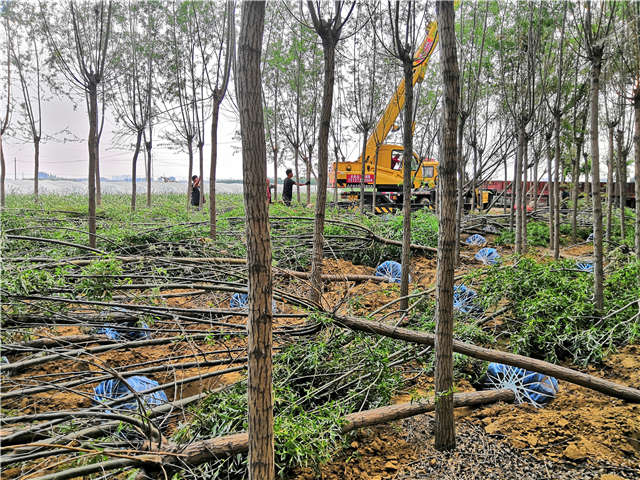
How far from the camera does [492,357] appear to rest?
2.71 meters

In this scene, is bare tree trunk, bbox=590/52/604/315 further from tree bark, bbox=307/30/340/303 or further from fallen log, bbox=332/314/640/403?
tree bark, bbox=307/30/340/303

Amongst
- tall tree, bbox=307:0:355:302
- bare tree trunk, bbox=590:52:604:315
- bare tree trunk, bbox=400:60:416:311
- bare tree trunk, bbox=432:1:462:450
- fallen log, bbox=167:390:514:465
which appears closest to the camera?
fallen log, bbox=167:390:514:465

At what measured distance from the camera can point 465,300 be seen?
4090 mm

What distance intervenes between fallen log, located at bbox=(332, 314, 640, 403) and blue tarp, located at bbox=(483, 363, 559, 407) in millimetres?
159

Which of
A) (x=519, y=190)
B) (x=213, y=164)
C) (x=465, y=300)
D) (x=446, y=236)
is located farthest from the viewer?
(x=213, y=164)

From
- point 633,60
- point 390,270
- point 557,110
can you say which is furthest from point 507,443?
point 557,110

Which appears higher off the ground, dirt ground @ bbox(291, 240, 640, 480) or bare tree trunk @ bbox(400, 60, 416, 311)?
bare tree trunk @ bbox(400, 60, 416, 311)

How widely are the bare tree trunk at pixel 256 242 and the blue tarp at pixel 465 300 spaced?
9.97 ft

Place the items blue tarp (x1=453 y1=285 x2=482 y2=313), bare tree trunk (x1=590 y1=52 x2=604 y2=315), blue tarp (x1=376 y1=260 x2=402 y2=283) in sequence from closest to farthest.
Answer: bare tree trunk (x1=590 y1=52 x2=604 y2=315) → blue tarp (x1=453 y1=285 x2=482 y2=313) → blue tarp (x1=376 y1=260 x2=402 y2=283)

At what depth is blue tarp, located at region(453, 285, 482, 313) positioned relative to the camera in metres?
3.98

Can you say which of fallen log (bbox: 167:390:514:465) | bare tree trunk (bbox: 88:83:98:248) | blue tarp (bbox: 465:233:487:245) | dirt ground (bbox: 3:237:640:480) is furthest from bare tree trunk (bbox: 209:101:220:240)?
blue tarp (bbox: 465:233:487:245)

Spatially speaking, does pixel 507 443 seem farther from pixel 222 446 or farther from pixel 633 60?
pixel 633 60

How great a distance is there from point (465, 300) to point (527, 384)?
1.41 metres

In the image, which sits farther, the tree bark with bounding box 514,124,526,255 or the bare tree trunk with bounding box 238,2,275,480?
the tree bark with bounding box 514,124,526,255
